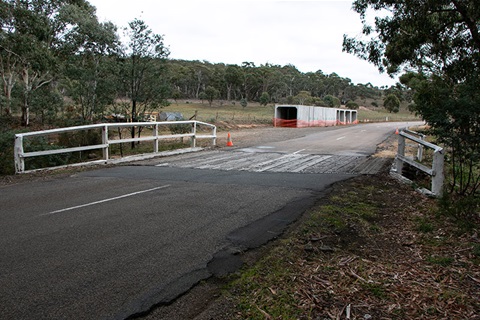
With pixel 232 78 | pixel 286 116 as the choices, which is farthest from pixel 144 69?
pixel 232 78

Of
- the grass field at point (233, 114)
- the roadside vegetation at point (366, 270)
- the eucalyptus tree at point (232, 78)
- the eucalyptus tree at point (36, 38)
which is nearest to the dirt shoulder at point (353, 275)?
the roadside vegetation at point (366, 270)

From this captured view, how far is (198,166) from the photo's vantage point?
12.8 m

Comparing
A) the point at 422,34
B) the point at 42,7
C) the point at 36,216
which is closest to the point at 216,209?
the point at 36,216

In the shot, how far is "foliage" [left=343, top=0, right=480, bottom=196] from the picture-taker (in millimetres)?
7910

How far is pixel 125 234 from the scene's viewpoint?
5.78m

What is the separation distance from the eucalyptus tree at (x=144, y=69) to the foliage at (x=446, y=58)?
9.40 metres

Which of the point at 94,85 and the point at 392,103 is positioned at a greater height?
the point at 392,103

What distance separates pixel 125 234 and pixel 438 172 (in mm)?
6447

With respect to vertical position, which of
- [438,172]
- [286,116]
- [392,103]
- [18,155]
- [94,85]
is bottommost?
[18,155]

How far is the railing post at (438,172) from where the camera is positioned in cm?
823

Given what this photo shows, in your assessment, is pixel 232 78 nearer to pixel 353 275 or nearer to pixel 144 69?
pixel 144 69

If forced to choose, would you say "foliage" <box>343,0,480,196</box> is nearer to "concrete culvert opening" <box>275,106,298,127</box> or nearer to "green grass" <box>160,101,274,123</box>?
"green grass" <box>160,101,274,123</box>

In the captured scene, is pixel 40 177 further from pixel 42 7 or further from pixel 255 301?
pixel 42 7

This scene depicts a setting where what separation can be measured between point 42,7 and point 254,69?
100 m
